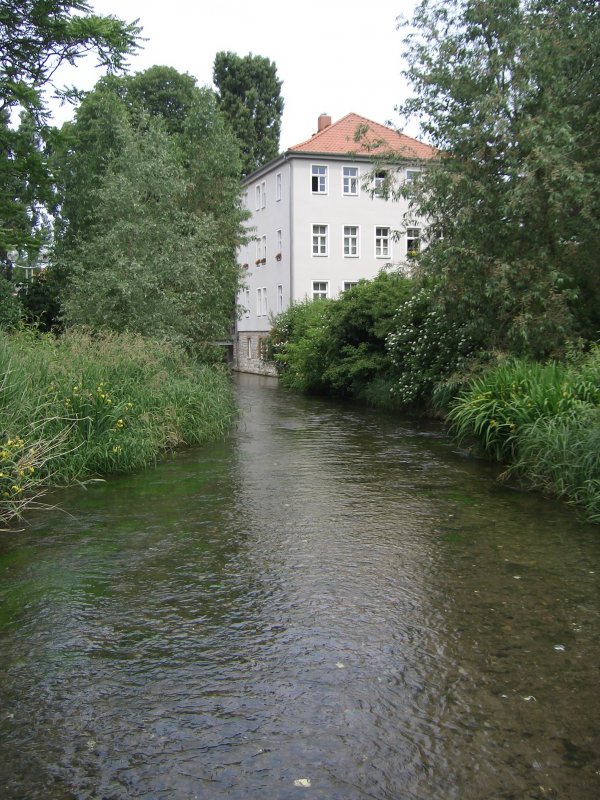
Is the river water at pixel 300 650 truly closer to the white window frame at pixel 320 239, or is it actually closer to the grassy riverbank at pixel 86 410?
the grassy riverbank at pixel 86 410

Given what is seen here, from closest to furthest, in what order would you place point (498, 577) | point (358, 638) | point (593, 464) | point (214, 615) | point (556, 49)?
1. point (358, 638)
2. point (214, 615)
3. point (498, 577)
4. point (593, 464)
5. point (556, 49)

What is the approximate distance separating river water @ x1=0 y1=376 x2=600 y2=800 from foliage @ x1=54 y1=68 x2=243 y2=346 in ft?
27.4

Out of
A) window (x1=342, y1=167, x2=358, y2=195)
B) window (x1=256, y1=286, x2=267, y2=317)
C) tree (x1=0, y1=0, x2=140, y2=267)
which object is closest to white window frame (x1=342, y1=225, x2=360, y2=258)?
window (x1=342, y1=167, x2=358, y2=195)

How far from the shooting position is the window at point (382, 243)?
41.8 meters

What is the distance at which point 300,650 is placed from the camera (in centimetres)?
514

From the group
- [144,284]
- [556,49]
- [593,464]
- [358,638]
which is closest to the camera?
[358,638]

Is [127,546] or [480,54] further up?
[480,54]

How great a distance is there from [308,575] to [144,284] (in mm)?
11269

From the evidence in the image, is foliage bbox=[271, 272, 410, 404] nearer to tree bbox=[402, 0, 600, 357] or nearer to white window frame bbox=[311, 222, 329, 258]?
tree bbox=[402, 0, 600, 357]

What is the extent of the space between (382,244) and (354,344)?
18746 mm

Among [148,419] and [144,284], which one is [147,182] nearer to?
[144,284]

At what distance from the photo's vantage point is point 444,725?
163 inches

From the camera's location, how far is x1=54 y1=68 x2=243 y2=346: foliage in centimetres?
1739

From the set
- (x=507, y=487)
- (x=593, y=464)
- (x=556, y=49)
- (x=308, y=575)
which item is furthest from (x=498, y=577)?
(x=556, y=49)
